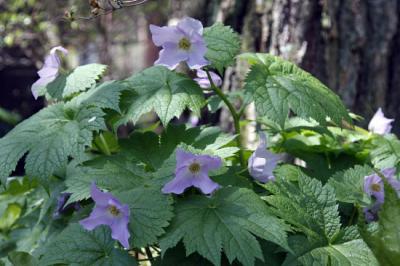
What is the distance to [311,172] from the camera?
209 centimetres

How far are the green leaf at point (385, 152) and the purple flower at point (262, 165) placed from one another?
1.15 feet

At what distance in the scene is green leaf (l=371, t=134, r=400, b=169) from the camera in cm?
200

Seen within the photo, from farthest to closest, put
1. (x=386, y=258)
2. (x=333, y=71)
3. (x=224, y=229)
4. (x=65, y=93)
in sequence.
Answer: (x=333, y=71), (x=65, y=93), (x=224, y=229), (x=386, y=258)

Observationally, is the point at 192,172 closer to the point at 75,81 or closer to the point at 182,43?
the point at 182,43

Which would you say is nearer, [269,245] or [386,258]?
[386,258]

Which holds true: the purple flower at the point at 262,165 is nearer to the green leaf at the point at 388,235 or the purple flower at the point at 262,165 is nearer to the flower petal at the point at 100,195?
the flower petal at the point at 100,195

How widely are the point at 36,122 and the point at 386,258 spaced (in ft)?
3.56

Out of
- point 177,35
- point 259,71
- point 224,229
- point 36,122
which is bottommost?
point 224,229

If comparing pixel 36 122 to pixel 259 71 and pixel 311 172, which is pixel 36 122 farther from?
pixel 311 172

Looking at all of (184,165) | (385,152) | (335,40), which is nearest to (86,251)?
(184,165)

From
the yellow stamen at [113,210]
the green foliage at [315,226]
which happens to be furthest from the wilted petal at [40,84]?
the green foliage at [315,226]

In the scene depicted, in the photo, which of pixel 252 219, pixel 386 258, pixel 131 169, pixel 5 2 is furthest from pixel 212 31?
pixel 5 2

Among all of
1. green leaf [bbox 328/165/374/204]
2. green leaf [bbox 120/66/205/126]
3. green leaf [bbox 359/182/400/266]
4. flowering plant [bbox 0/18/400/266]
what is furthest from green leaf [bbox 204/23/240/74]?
green leaf [bbox 359/182/400/266]

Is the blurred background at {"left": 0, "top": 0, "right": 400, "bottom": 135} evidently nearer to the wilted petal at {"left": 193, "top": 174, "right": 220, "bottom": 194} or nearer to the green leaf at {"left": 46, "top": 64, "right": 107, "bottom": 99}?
the green leaf at {"left": 46, "top": 64, "right": 107, "bottom": 99}
